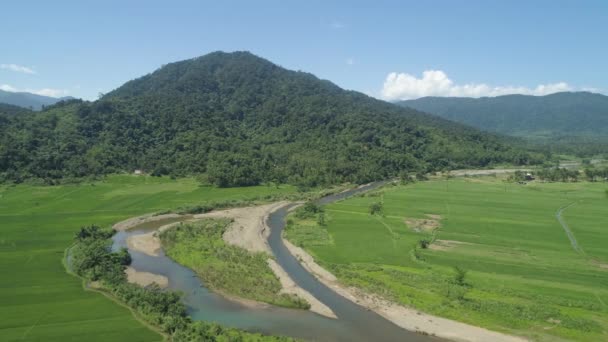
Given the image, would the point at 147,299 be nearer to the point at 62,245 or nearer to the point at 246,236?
the point at 246,236

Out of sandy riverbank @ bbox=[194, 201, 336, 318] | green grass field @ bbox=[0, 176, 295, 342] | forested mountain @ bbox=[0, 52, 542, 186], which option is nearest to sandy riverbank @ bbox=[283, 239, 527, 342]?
sandy riverbank @ bbox=[194, 201, 336, 318]

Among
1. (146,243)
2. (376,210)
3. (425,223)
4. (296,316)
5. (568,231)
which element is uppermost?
(376,210)

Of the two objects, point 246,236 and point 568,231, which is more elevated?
point 568,231

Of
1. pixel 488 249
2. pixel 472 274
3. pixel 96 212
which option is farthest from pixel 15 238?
pixel 488 249

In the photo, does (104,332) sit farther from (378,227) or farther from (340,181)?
(340,181)

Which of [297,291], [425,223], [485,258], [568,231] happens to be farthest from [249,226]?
[568,231]

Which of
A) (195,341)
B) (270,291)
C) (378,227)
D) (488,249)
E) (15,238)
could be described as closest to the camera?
(195,341)

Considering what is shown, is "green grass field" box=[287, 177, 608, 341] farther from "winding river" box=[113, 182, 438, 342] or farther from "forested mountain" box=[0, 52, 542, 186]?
"forested mountain" box=[0, 52, 542, 186]
